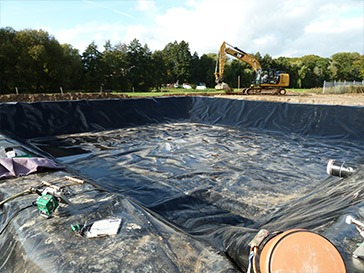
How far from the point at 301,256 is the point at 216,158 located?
3551mm

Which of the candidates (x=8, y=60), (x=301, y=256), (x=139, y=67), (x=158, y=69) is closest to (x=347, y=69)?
(x=158, y=69)

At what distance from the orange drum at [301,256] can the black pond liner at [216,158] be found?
31 cm

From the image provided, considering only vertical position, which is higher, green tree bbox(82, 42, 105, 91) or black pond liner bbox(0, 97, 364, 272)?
green tree bbox(82, 42, 105, 91)

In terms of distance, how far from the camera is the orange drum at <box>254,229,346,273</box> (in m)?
0.97

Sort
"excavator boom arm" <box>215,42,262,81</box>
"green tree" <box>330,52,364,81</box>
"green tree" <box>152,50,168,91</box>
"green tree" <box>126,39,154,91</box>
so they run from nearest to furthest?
"excavator boom arm" <box>215,42,262,81</box>
"green tree" <box>126,39,154,91</box>
"green tree" <box>152,50,168,91</box>
"green tree" <box>330,52,364,81</box>

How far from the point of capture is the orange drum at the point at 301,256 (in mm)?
972

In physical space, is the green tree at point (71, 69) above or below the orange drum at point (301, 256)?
above

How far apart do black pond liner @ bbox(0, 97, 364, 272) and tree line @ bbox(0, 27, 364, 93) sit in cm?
1770

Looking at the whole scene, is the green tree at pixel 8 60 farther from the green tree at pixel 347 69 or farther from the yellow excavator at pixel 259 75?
the green tree at pixel 347 69

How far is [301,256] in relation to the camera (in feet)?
3.24

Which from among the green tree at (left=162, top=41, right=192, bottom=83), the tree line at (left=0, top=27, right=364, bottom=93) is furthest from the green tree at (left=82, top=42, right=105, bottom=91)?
the green tree at (left=162, top=41, right=192, bottom=83)

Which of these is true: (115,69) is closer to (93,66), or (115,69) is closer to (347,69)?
(93,66)

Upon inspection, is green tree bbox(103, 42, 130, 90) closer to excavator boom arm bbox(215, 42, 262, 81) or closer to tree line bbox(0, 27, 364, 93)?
tree line bbox(0, 27, 364, 93)

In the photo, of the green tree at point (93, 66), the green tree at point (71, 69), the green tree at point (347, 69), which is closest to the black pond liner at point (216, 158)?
the green tree at point (71, 69)
